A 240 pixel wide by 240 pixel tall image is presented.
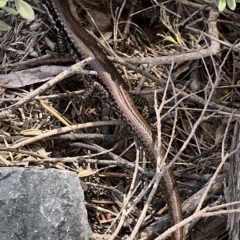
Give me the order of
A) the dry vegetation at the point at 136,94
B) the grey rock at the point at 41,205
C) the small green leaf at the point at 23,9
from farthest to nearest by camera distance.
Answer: the dry vegetation at the point at 136,94, the grey rock at the point at 41,205, the small green leaf at the point at 23,9

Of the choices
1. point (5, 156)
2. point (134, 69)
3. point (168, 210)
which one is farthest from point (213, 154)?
point (5, 156)

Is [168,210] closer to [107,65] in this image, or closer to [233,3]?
[107,65]

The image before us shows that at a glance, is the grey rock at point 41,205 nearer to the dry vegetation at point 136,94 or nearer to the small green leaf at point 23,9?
the dry vegetation at point 136,94

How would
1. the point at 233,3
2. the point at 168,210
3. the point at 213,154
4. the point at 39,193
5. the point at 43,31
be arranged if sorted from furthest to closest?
the point at 43,31 < the point at 213,154 < the point at 168,210 < the point at 39,193 < the point at 233,3

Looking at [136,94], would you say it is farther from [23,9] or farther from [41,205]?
[23,9]

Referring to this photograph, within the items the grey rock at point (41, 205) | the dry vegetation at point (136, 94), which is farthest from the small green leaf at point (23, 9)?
the grey rock at point (41, 205)

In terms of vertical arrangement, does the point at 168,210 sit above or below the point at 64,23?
below

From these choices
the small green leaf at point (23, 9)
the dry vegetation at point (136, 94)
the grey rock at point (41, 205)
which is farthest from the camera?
the dry vegetation at point (136, 94)
